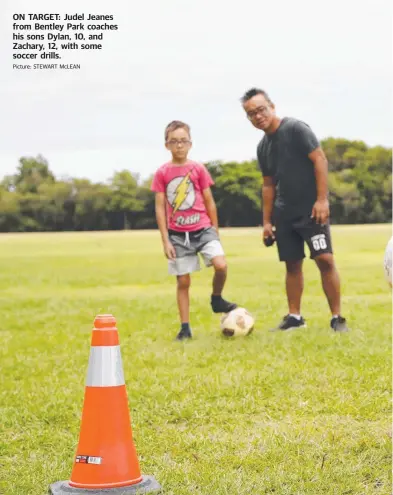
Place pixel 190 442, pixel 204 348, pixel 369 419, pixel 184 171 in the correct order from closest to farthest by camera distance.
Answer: pixel 190 442, pixel 369 419, pixel 204 348, pixel 184 171

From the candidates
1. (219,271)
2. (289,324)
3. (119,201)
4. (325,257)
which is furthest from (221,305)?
(119,201)

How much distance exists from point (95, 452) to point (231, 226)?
185 feet

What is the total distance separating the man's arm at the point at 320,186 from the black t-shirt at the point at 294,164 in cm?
7

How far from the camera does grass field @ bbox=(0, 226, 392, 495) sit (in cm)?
381

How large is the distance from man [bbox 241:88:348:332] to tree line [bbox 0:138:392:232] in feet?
158

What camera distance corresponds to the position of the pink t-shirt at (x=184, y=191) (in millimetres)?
7801

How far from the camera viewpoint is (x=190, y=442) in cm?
432

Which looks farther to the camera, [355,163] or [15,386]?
[355,163]

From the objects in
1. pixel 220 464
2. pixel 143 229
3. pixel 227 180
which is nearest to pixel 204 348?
pixel 220 464

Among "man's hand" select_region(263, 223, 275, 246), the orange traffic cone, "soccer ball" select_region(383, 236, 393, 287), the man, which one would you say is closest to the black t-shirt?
the man

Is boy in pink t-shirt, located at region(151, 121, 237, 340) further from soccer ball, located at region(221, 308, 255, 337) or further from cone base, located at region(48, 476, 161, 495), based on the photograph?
cone base, located at region(48, 476, 161, 495)

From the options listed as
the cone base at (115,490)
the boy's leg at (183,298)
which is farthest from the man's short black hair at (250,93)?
the cone base at (115,490)

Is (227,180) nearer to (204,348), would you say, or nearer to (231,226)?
(231,226)

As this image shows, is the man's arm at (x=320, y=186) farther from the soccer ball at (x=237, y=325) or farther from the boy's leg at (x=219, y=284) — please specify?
the soccer ball at (x=237, y=325)
